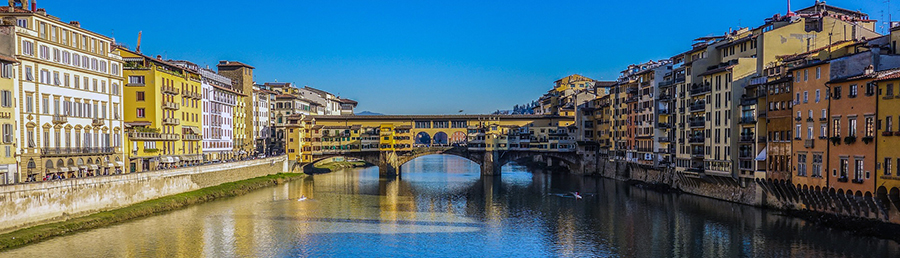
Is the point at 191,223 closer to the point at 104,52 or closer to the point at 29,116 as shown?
the point at 29,116

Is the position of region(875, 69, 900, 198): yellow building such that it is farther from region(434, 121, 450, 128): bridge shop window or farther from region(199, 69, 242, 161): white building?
region(434, 121, 450, 128): bridge shop window

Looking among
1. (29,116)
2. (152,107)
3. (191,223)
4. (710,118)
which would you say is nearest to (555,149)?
(710,118)

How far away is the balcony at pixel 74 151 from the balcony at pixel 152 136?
5.79 m

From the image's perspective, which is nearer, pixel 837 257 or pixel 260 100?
pixel 837 257

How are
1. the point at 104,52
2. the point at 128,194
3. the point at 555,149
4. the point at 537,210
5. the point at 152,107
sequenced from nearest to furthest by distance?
the point at 128,194, the point at 104,52, the point at 537,210, the point at 152,107, the point at 555,149

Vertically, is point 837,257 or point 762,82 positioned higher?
point 762,82

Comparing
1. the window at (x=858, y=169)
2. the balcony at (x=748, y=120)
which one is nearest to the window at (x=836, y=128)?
the window at (x=858, y=169)

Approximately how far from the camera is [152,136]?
2340 inches

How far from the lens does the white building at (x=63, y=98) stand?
41.6 meters

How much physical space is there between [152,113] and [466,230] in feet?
104

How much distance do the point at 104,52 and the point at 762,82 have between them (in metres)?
45.6

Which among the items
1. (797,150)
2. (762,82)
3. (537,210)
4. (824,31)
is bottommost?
(537,210)

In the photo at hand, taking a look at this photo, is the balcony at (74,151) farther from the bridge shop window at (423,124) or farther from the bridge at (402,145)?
the bridge shop window at (423,124)

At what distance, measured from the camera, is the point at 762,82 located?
160ft
